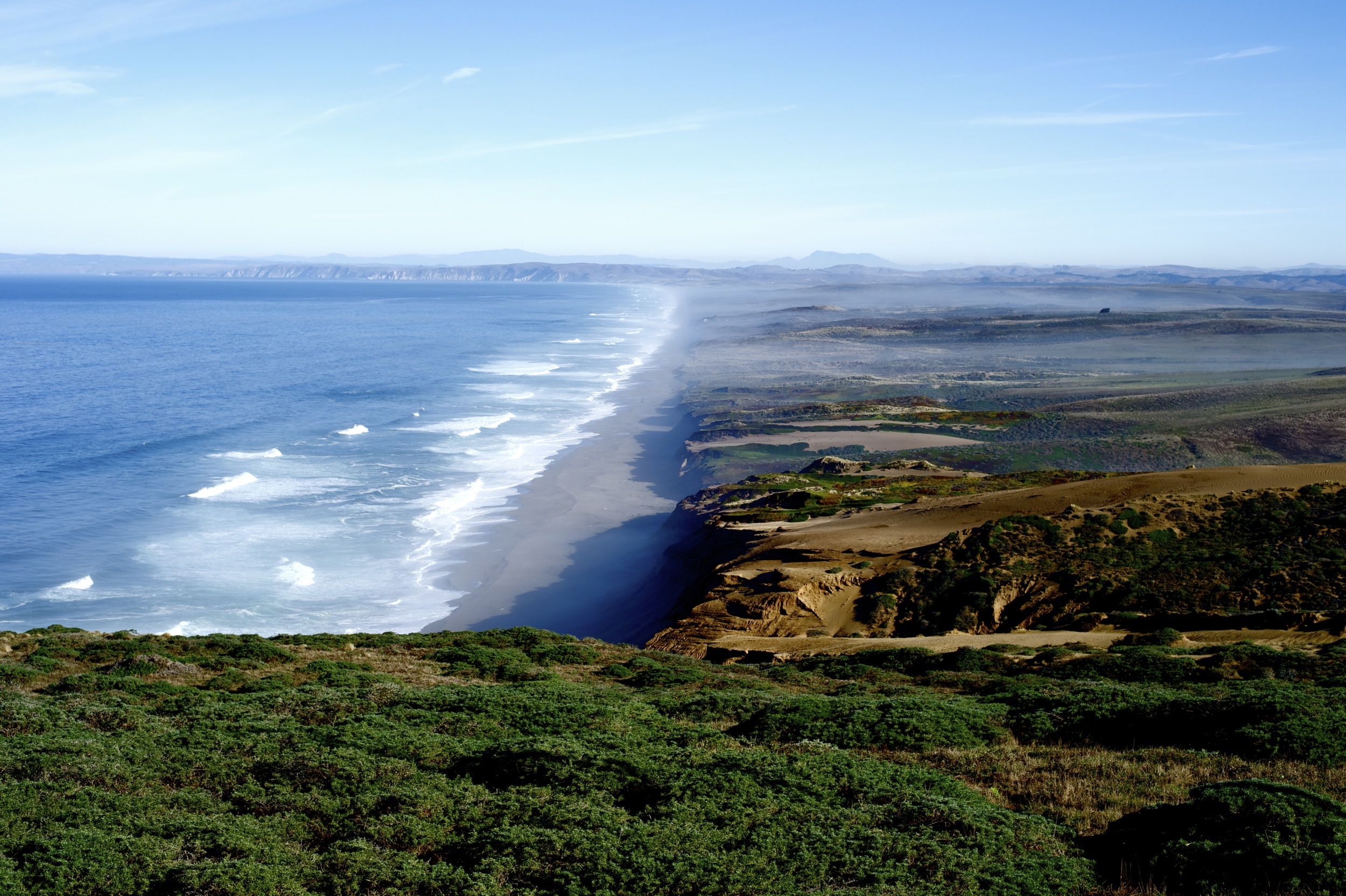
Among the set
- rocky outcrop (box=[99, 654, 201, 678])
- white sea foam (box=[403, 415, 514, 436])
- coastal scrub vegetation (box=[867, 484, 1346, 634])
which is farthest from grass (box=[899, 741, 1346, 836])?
white sea foam (box=[403, 415, 514, 436])

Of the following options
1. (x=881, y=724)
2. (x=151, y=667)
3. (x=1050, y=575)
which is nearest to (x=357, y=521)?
(x=151, y=667)

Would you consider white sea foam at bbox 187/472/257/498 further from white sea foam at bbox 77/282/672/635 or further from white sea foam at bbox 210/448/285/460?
white sea foam at bbox 210/448/285/460

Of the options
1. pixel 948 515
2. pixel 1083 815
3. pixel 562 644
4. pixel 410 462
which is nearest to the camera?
pixel 1083 815

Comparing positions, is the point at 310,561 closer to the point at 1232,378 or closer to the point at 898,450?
the point at 898,450

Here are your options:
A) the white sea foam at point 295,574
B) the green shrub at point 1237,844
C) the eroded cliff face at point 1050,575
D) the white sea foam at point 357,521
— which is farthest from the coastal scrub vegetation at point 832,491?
the green shrub at point 1237,844

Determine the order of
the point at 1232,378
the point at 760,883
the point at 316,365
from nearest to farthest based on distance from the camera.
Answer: the point at 760,883
the point at 1232,378
the point at 316,365

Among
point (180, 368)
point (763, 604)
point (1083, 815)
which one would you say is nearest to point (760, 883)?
point (1083, 815)
